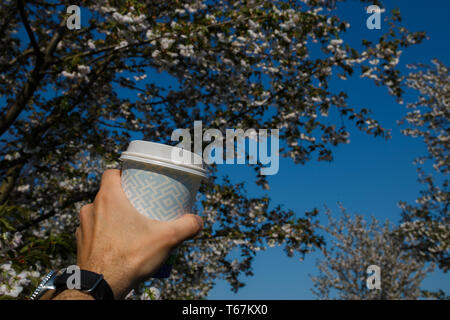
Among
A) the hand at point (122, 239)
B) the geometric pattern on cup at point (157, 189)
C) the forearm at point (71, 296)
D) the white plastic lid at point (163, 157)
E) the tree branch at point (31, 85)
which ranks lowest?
the forearm at point (71, 296)

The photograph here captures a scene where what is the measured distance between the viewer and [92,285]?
1.43 metres

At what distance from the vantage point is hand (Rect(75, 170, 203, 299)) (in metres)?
1.54

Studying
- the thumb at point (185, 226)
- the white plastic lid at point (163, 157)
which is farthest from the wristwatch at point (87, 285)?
the white plastic lid at point (163, 157)

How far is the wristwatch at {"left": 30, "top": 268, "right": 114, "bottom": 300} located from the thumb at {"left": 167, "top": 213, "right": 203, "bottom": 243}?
1.14 ft

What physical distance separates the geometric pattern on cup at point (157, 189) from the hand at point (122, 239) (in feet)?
0.18

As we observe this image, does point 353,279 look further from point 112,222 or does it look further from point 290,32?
point 112,222

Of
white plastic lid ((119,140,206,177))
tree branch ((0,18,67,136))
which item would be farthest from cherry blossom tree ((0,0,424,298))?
white plastic lid ((119,140,206,177))

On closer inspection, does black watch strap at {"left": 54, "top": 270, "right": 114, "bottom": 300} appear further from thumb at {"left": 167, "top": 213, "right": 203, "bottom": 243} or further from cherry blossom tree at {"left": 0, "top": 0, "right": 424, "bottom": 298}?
cherry blossom tree at {"left": 0, "top": 0, "right": 424, "bottom": 298}

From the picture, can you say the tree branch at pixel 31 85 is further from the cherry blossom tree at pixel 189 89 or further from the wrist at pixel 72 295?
the wrist at pixel 72 295

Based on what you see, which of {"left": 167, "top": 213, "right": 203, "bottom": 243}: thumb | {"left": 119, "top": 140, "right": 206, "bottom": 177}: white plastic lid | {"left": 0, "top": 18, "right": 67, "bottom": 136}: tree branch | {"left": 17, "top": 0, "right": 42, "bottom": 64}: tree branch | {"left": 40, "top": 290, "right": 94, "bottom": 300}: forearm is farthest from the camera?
{"left": 0, "top": 18, "right": 67, "bottom": 136}: tree branch

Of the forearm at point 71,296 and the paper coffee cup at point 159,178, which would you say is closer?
the forearm at point 71,296

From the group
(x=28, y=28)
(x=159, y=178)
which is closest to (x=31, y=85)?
(x=28, y=28)

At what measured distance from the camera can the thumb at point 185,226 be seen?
1.67 meters
